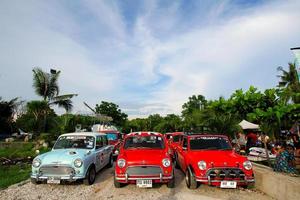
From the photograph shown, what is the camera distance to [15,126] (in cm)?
3694

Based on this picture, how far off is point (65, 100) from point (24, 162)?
959cm

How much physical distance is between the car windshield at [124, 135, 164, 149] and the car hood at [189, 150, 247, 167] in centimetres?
113

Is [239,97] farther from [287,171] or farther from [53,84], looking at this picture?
[53,84]

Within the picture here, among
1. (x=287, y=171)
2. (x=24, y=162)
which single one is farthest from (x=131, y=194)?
(x=24, y=162)

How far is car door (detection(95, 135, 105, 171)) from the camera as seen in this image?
8.10 m

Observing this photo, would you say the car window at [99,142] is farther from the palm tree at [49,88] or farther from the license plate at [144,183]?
the palm tree at [49,88]

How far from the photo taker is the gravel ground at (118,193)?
6012mm

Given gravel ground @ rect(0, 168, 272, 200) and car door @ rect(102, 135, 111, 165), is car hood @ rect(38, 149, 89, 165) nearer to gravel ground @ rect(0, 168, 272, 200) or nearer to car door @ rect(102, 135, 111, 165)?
gravel ground @ rect(0, 168, 272, 200)

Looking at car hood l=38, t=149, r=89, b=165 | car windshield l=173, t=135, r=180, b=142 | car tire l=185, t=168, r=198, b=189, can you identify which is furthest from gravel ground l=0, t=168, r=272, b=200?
car windshield l=173, t=135, r=180, b=142

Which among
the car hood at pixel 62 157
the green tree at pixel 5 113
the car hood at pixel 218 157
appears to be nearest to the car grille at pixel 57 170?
the car hood at pixel 62 157

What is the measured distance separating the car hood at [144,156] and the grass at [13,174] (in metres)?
3.79

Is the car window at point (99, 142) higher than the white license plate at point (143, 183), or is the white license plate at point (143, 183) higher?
the car window at point (99, 142)

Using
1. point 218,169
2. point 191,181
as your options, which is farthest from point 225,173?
Answer: point 191,181

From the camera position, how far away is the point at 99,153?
8.32 meters
